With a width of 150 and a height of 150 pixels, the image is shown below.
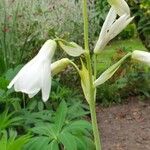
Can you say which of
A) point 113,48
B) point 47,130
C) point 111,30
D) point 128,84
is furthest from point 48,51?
point 113,48

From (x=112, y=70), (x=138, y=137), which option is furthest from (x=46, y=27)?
(x=112, y=70)

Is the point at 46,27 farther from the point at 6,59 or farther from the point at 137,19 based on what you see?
the point at 137,19

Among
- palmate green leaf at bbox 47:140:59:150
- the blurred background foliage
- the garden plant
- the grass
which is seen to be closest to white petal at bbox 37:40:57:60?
the garden plant

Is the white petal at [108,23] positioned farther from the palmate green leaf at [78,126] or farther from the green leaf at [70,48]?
the palmate green leaf at [78,126]

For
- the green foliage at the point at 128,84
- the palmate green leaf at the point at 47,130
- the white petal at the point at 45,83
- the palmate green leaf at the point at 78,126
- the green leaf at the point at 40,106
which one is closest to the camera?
the white petal at the point at 45,83

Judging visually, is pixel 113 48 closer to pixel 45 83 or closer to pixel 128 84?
pixel 128 84

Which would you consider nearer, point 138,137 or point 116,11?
point 116,11

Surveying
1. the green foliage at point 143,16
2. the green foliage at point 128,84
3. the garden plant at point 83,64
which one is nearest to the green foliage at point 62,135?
the garden plant at point 83,64

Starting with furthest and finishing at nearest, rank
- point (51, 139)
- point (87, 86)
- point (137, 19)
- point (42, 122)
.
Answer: point (137, 19) → point (42, 122) → point (51, 139) → point (87, 86)

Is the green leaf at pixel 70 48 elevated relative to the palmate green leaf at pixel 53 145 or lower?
elevated
